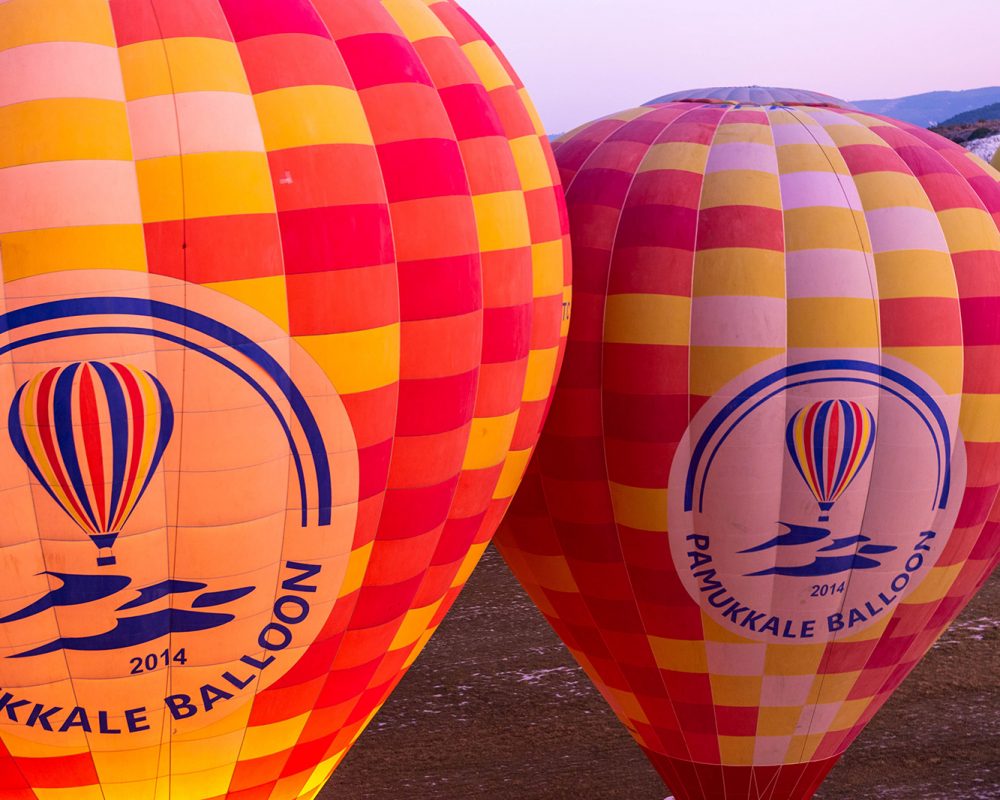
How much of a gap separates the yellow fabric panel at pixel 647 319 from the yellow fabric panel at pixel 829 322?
47 centimetres

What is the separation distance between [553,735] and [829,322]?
5.95 metres

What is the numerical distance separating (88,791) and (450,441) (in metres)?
1.68

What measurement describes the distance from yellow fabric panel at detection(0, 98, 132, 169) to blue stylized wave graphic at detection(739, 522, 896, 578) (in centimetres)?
331

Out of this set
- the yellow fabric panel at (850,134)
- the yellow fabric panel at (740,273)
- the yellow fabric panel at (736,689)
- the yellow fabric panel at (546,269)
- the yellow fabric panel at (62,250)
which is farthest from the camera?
the yellow fabric panel at (736,689)

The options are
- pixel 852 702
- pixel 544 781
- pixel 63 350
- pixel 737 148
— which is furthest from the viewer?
pixel 544 781

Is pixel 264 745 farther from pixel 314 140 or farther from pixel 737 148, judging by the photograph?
pixel 737 148

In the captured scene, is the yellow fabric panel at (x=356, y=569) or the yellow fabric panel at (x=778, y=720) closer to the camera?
the yellow fabric panel at (x=356, y=569)

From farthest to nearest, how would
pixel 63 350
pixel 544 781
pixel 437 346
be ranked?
1. pixel 544 781
2. pixel 437 346
3. pixel 63 350

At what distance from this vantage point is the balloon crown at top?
5750 mm

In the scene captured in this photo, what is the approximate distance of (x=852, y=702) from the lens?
5941 millimetres

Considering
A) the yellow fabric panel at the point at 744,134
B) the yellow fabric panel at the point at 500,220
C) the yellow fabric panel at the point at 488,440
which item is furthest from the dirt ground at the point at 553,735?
the yellow fabric panel at the point at 500,220

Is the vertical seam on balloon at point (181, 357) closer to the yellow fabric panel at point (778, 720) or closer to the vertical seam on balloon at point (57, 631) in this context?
the vertical seam on balloon at point (57, 631)

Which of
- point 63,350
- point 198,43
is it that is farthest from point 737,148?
point 63,350

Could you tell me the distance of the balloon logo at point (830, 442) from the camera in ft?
16.5
